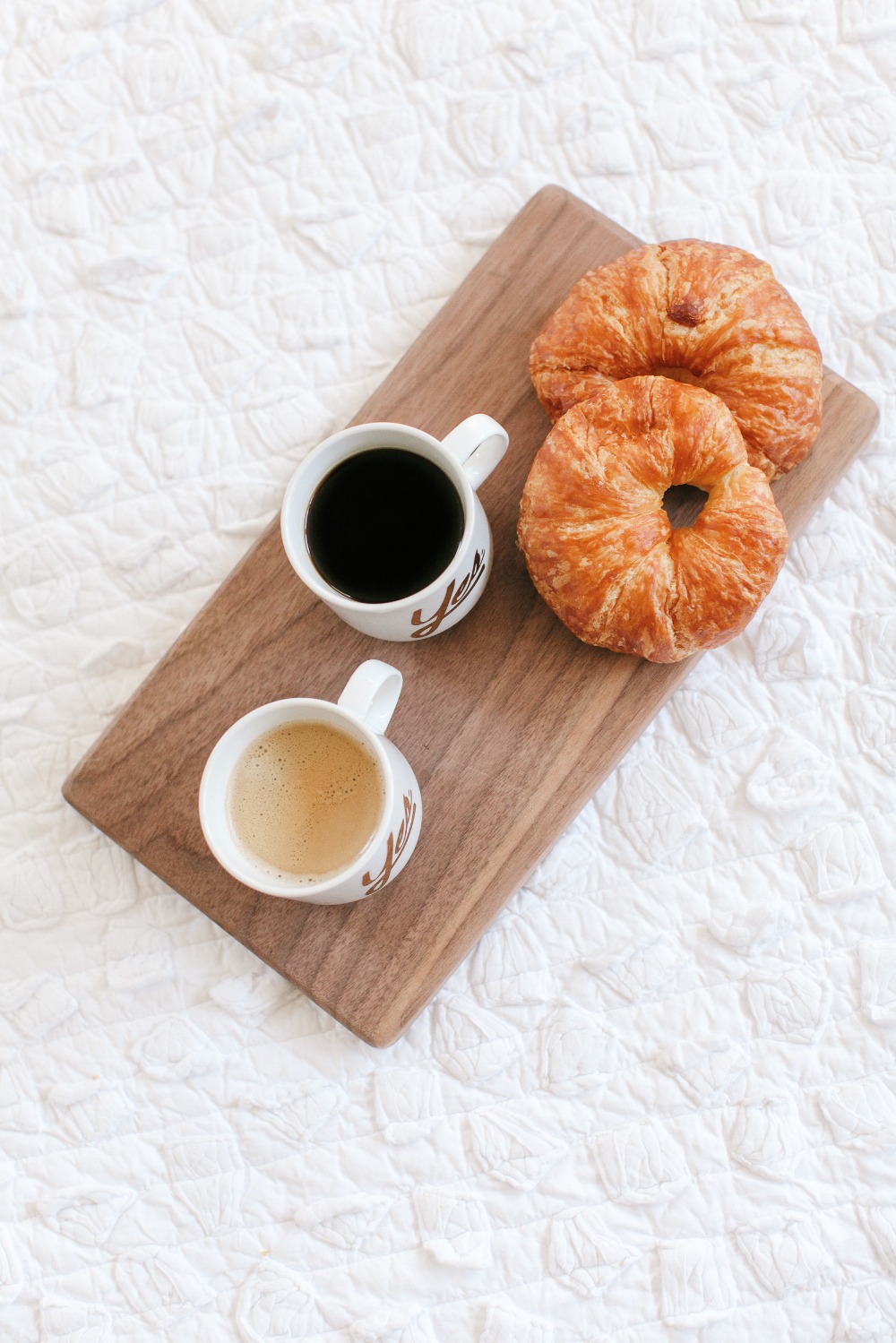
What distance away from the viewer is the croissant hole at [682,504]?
0.91m

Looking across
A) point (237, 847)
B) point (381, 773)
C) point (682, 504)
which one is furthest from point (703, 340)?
point (237, 847)

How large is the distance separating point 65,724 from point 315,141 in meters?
0.63

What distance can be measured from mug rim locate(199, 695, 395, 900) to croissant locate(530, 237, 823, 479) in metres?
0.33

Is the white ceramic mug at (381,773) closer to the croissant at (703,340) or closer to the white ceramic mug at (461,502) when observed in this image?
the white ceramic mug at (461,502)

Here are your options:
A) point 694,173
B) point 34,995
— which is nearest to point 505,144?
point 694,173

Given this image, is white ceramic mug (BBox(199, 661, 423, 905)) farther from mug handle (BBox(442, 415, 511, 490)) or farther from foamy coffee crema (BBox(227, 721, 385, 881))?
mug handle (BBox(442, 415, 511, 490))

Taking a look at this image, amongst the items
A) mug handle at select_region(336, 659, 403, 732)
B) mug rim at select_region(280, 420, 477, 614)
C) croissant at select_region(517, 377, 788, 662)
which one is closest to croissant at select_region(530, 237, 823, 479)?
croissant at select_region(517, 377, 788, 662)

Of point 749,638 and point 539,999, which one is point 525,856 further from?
point 749,638

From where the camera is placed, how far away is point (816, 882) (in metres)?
0.98

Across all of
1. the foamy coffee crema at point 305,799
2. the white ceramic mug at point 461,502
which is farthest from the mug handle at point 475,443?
the foamy coffee crema at point 305,799

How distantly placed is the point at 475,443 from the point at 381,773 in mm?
256

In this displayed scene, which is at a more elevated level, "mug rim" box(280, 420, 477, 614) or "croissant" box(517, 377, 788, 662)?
"croissant" box(517, 377, 788, 662)

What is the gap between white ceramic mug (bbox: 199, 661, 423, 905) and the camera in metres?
0.77

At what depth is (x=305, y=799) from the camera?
2.73ft
